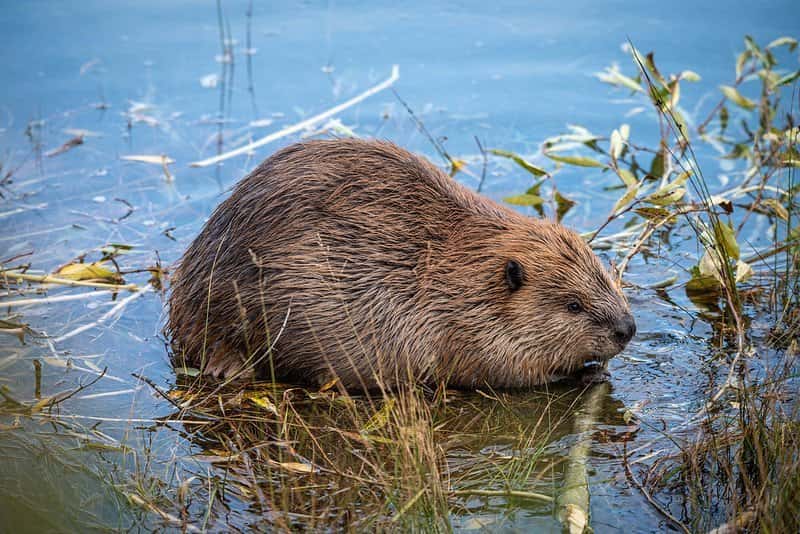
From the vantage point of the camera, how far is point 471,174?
230 inches

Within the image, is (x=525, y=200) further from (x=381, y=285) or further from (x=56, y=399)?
(x=56, y=399)

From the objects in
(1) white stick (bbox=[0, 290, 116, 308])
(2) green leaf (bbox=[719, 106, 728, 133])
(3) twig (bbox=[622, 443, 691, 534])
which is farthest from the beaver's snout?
(2) green leaf (bbox=[719, 106, 728, 133])

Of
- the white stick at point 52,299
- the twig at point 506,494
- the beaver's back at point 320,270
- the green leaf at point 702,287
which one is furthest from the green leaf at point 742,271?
the white stick at point 52,299

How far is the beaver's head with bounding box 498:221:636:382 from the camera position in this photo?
13.1 feet

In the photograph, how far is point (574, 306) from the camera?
13.2 feet

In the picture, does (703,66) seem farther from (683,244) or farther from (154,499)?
(154,499)

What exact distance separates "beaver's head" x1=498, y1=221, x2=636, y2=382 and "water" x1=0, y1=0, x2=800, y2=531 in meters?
0.21

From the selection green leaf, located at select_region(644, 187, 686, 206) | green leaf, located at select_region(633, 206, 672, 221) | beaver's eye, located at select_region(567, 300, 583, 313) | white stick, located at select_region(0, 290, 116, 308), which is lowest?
white stick, located at select_region(0, 290, 116, 308)

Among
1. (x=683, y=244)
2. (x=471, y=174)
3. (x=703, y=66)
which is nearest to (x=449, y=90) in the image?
(x=471, y=174)

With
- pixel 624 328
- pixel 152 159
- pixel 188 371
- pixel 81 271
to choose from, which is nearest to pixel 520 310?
pixel 624 328

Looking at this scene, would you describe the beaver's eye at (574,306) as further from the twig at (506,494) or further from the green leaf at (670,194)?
the twig at (506,494)

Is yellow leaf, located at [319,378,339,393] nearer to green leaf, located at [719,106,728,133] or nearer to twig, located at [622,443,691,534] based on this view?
twig, located at [622,443,691,534]

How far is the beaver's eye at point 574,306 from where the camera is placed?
401cm

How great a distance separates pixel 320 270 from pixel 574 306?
1041 millimetres
